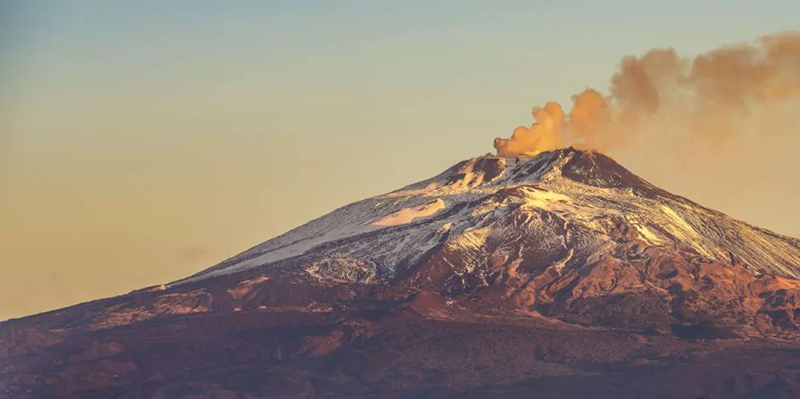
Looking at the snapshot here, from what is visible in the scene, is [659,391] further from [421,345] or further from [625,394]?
[421,345]

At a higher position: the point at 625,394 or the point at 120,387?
the point at 120,387

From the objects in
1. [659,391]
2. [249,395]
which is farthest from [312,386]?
[659,391]

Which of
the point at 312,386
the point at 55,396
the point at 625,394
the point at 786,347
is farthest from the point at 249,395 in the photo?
the point at 786,347

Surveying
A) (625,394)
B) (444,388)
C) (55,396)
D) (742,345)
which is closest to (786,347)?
(742,345)

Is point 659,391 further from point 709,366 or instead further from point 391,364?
point 391,364

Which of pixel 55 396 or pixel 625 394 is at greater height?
pixel 55 396

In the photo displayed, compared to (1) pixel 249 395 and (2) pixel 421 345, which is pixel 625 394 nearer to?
(2) pixel 421 345

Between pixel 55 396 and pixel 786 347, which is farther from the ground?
pixel 55 396
